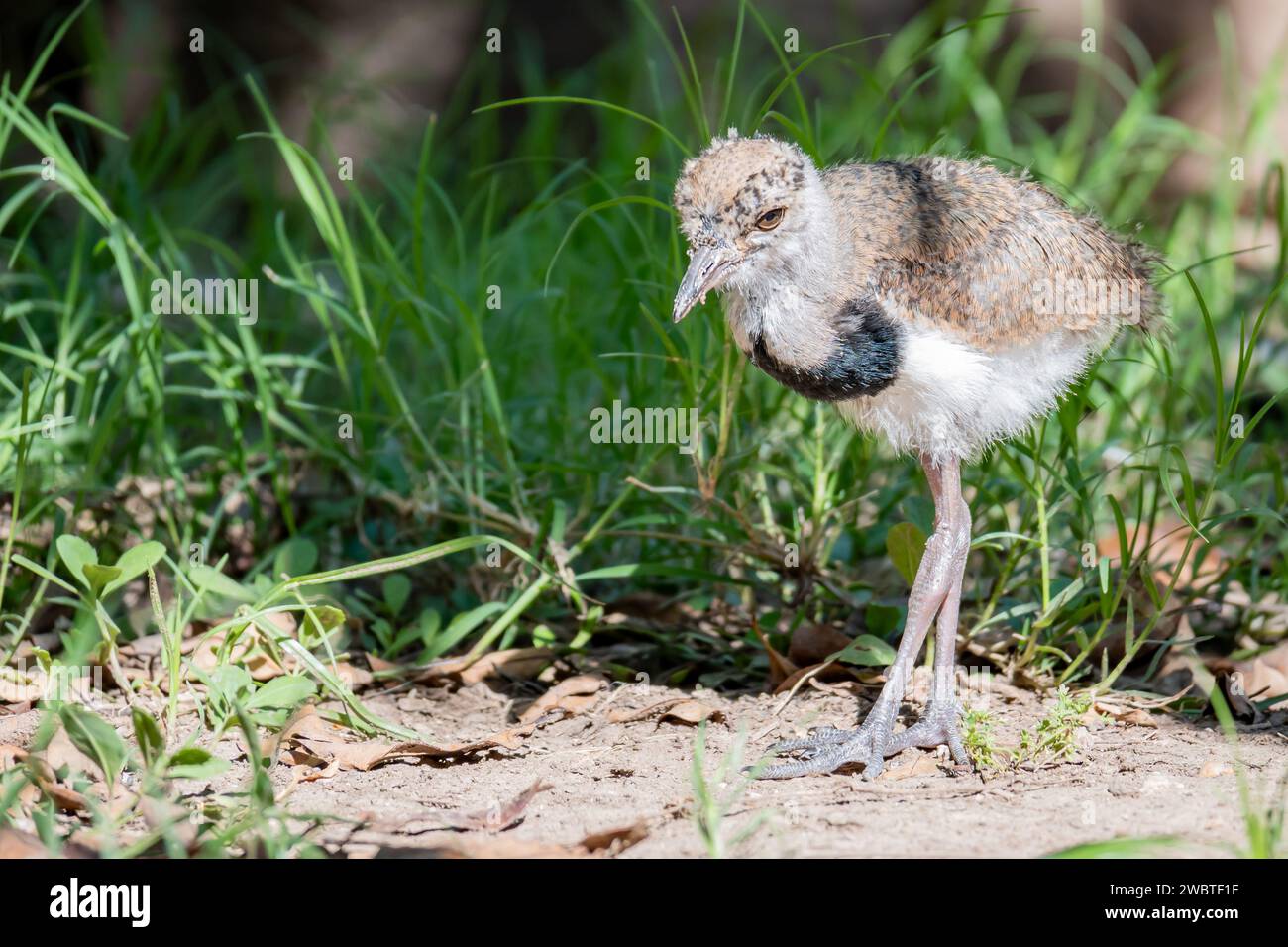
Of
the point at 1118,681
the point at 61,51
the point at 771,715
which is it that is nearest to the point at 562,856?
the point at 771,715

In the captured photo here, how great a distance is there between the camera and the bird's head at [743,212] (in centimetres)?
324

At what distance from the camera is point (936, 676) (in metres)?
3.51

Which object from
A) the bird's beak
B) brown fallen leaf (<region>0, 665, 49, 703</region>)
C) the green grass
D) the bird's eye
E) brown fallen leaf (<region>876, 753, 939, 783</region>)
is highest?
the bird's eye

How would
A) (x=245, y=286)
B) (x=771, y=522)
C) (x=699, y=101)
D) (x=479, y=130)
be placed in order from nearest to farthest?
(x=699, y=101), (x=771, y=522), (x=245, y=286), (x=479, y=130)

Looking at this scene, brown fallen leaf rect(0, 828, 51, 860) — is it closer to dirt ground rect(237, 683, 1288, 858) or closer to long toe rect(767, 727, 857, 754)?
dirt ground rect(237, 683, 1288, 858)

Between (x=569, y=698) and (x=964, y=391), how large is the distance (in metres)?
1.38

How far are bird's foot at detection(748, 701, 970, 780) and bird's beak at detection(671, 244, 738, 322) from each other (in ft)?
3.66

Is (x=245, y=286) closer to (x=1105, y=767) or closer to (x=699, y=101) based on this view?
(x=699, y=101)

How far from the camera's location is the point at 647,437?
4.18 meters

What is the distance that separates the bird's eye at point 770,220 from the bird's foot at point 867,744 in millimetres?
1244

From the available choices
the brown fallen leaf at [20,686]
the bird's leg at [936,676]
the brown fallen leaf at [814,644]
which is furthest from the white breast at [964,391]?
the brown fallen leaf at [20,686]

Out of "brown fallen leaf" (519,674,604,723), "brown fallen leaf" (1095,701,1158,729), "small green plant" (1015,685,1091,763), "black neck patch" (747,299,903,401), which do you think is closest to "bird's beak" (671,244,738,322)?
"black neck patch" (747,299,903,401)

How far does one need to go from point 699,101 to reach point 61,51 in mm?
4933

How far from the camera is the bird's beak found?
3223mm
